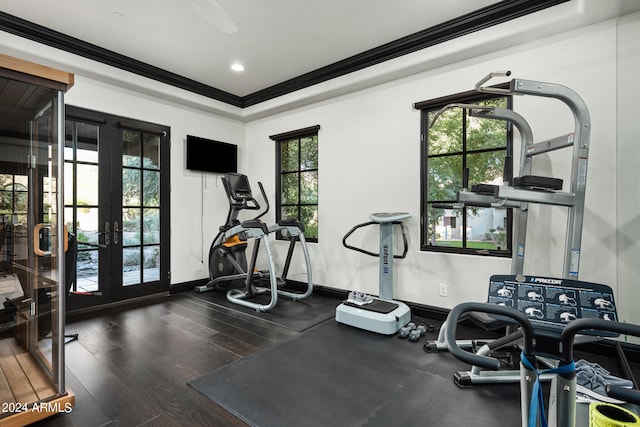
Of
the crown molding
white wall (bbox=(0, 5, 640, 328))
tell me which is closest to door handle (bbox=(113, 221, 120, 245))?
white wall (bbox=(0, 5, 640, 328))

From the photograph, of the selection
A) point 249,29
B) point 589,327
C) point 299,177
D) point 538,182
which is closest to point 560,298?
point 589,327

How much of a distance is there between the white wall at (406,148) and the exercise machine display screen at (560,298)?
150 cm

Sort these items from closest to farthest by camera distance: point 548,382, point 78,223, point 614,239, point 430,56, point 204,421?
point 204,421 < point 548,382 < point 614,239 < point 430,56 < point 78,223

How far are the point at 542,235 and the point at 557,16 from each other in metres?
1.91

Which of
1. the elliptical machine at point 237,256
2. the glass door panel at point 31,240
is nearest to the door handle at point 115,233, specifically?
the elliptical machine at point 237,256

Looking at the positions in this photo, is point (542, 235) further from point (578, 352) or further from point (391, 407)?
point (391, 407)

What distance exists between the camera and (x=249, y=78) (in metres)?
4.52

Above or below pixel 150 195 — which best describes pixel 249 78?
above

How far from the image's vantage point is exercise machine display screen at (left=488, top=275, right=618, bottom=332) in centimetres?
130

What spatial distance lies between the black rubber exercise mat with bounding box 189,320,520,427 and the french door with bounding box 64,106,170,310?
2.55 metres

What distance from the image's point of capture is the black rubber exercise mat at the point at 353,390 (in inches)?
73.6

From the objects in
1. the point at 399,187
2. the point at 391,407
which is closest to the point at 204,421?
the point at 391,407

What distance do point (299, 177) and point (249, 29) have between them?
2.20m

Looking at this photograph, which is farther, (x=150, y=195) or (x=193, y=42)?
(x=150, y=195)
